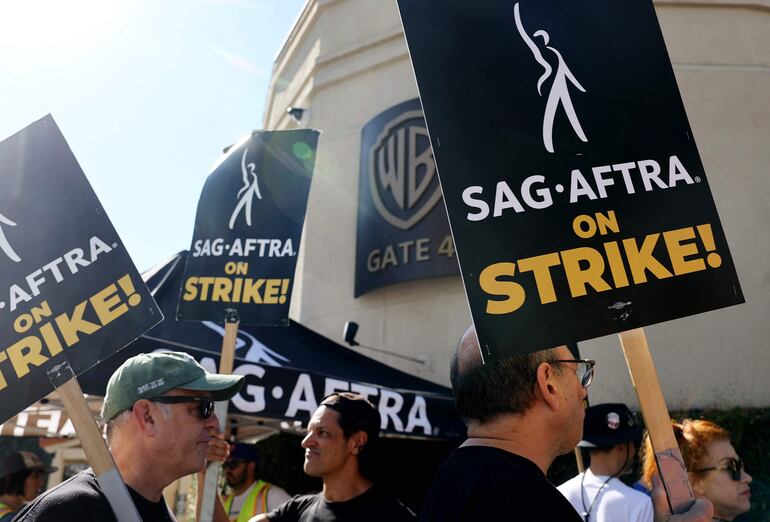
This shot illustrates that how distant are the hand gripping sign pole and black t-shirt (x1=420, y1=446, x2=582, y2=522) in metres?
0.91

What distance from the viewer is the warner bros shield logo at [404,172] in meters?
9.42

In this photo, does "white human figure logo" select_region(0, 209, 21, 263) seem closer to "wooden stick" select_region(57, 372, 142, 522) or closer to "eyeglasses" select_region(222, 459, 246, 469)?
"wooden stick" select_region(57, 372, 142, 522)

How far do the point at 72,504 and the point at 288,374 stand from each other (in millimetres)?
3388

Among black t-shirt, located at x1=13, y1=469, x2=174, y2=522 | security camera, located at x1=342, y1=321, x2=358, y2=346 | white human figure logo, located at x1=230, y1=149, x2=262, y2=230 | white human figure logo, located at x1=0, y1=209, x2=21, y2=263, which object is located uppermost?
white human figure logo, located at x1=230, y1=149, x2=262, y2=230

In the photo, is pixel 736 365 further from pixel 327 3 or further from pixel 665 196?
pixel 327 3

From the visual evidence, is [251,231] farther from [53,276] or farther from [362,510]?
[53,276]

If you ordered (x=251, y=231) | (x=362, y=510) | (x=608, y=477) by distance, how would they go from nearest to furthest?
(x=362, y=510) → (x=608, y=477) → (x=251, y=231)

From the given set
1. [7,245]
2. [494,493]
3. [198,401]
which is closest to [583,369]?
[494,493]

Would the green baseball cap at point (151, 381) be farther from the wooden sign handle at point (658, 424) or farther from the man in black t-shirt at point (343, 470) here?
the wooden sign handle at point (658, 424)

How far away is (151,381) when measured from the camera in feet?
8.24

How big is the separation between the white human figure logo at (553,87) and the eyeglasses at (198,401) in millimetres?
1432

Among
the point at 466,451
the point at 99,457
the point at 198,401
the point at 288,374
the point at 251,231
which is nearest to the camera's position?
the point at 466,451

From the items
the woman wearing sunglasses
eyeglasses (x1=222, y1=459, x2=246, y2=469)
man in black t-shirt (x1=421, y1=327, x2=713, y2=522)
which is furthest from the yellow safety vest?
man in black t-shirt (x1=421, y1=327, x2=713, y2=522)

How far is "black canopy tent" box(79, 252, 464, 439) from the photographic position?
17.2 ft
